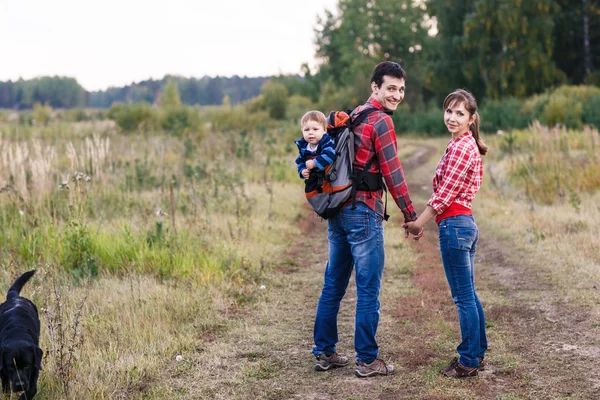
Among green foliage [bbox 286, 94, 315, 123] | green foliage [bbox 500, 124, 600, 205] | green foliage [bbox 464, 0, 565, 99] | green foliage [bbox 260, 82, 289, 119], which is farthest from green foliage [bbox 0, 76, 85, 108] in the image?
green foliage [bbox 500, 124, 600, 205]

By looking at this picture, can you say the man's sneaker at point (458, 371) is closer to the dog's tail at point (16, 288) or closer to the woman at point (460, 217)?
the woman at point (460, 217)

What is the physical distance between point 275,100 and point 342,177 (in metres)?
45.8

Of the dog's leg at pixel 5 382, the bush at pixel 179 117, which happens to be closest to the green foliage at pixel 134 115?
the bush at pixel 179 117

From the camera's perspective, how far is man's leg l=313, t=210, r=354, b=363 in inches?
175

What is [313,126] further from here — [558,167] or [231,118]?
[231,118]

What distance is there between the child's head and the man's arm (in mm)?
369

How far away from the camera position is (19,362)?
3.62 m

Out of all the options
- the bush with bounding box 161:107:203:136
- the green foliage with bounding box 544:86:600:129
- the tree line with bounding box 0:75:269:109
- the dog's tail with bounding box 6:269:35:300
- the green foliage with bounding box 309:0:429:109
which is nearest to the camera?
the dog's tail with bounding box 6:269:35:300

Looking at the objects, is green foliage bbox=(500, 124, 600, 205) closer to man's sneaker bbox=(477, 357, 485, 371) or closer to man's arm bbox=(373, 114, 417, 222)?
man's sneaker bbox=(477, 357, 485, 371)

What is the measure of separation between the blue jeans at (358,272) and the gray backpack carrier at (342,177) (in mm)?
109

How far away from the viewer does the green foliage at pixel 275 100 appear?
49.1 meters

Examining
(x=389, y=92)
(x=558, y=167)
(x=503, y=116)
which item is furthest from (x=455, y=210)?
(x=503, y=116)

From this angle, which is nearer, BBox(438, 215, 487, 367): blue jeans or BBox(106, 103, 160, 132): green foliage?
BBox(438, 215, 487, 367): blue jeans

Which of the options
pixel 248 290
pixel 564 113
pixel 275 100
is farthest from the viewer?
pixel 275 100
